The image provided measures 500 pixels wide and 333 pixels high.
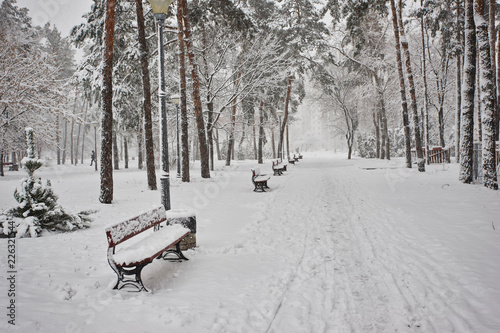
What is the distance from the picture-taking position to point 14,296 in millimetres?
3490

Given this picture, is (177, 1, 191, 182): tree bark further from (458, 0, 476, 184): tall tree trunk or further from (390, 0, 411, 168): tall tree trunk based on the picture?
(390, 0, 411, 168): tall tree trunk

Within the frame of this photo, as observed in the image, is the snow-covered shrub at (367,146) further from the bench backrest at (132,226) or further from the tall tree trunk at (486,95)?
the bench backrest at (132,226)

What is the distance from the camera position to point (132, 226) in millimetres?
4352

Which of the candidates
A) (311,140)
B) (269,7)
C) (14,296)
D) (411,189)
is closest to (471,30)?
(411,189)

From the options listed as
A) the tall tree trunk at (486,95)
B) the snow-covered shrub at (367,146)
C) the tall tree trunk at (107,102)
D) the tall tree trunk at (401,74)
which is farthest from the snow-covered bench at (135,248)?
the snow-covered shrub at (367,146)

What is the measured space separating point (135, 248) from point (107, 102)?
7.10m

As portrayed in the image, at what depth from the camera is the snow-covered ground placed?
3.18m

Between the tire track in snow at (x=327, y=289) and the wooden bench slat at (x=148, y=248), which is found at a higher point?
the wooden bench slat at (x=148, y=248)

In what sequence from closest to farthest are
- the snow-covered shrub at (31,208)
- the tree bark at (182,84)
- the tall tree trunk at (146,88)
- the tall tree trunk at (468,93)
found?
the snow-covered shrub at (31,208) < the tall tree trunk at (468,93) < the tall tree trunk at (146,88) < the tree bark at (182,84)

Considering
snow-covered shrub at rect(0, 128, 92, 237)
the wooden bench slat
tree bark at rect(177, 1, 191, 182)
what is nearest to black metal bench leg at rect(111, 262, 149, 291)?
the wooden bench slat

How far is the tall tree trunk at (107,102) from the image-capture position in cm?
941

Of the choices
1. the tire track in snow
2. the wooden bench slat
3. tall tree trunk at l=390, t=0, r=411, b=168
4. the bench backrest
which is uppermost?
tall tree trunk at l=390, t=0, r=411, b=168

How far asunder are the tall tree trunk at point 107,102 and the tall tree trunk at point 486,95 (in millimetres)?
12072

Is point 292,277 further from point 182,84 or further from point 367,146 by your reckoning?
point 367,146
